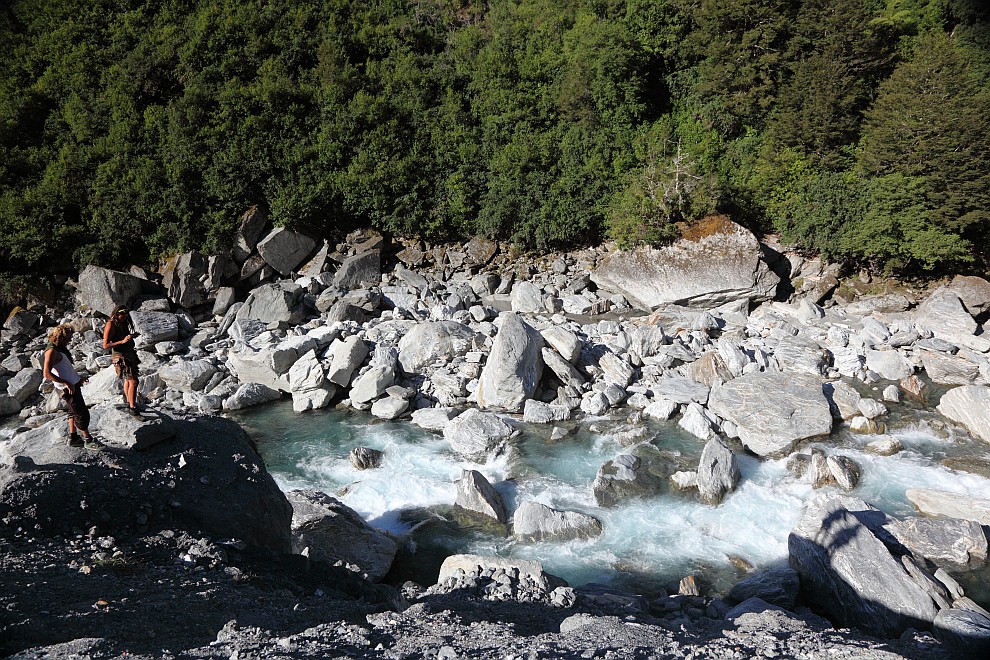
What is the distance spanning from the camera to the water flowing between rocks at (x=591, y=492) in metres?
9.45

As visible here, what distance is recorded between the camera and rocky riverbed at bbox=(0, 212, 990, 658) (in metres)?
5.87

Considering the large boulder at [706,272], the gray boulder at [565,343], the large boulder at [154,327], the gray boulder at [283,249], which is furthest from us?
the gray boulder at [283,249]

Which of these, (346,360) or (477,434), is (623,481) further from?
(346,360)

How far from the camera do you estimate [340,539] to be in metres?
9.21

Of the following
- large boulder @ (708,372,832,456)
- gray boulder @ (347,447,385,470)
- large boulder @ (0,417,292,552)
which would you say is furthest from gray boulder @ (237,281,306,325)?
large boulder @ (708,372,832,456)

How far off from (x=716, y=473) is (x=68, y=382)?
11048 millimetres

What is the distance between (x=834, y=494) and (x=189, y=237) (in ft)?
74.1

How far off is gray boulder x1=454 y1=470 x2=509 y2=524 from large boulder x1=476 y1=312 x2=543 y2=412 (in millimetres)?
3798

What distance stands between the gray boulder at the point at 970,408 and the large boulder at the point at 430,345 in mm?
12177

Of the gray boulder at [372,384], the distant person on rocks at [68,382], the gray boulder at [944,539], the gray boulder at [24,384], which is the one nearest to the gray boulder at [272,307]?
the gray boulder at [372,384]

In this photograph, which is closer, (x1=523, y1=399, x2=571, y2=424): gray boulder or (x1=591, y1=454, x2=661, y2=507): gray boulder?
(x1=591, y1=454, x2=661, y2=507): gray boulder

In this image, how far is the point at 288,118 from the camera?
2334cm

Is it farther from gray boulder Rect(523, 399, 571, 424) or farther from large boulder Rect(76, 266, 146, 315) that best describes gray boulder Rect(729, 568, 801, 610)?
large boulder Rect(76, 266, 146, 315)

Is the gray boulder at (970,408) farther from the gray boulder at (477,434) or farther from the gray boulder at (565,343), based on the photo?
the gray boulder at (477,434)
